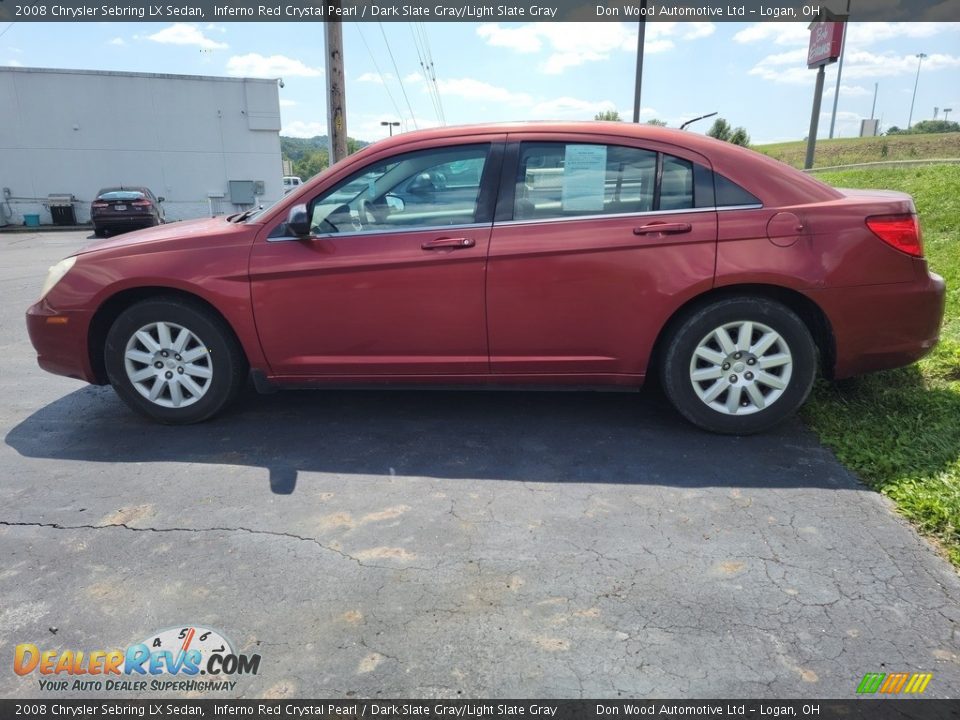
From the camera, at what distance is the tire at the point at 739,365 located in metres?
3.73

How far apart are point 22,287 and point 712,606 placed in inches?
419

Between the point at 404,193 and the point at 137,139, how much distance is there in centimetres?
2988

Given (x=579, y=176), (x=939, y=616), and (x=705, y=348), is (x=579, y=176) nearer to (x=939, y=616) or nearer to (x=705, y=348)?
(x=705, y=348)

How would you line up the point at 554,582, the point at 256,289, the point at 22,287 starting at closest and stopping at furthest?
the point at 554,582 → the point at 256,289 → the point at 22,287

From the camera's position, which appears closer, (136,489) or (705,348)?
(136,489)

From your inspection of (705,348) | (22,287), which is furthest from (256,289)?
(22,287)

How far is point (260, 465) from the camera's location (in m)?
3.68

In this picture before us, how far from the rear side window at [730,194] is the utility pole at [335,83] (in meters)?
9.61

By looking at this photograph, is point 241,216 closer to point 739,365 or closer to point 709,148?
point 709,148

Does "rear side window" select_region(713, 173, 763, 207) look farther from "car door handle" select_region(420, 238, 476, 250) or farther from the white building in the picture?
the white building

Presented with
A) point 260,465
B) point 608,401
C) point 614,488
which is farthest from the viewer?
point 608,401

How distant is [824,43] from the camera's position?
20.9 meters

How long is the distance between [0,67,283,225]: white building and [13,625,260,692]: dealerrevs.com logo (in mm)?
29678

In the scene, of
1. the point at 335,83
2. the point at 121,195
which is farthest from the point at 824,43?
the point at 121,195
